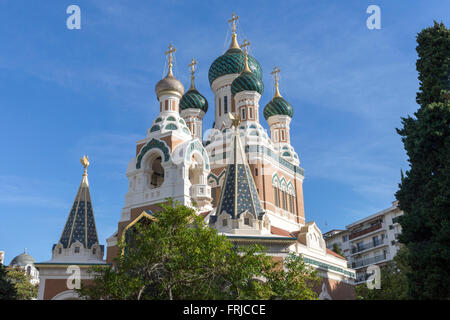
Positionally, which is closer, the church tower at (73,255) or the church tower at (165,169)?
the church tower at (73,255)

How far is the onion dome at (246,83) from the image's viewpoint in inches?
1121

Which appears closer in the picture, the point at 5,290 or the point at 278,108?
the point at 5,290

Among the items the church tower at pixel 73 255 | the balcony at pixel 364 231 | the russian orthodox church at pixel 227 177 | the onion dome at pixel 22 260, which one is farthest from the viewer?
the onion dome at pixel 22 260

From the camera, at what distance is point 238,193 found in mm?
18781

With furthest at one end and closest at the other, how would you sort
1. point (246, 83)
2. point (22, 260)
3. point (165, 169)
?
point (22, 260) < point (246, 83) < point (165, 169)

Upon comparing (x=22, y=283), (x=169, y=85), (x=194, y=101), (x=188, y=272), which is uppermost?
(x=194, y=101)

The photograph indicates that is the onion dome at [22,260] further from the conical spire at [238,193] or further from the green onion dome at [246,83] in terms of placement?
the conical spire at [238,193]

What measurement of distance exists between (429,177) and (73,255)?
47.9ft

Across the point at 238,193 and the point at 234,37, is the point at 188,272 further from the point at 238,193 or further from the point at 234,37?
the point at 234,37

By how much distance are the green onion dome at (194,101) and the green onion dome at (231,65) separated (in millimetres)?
1339

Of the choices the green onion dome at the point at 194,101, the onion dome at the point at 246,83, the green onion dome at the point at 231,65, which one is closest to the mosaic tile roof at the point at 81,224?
the onion dome at the point at 246,83

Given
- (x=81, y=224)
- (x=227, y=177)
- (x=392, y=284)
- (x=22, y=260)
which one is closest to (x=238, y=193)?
(x=227, y=177)
